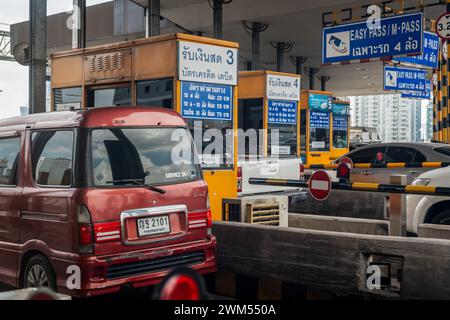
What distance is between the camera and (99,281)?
15.8 feet

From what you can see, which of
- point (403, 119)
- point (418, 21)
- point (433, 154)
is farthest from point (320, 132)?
point (403, 119)

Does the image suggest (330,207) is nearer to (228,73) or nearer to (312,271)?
(228,73)

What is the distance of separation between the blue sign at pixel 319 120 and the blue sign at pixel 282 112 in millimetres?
3362

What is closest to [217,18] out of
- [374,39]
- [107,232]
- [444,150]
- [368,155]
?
[374,39]

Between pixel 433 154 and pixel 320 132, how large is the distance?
7.85 meters

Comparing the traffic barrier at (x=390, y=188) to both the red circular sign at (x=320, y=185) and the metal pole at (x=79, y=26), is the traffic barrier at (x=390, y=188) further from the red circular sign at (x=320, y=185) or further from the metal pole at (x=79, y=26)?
the metal pole at (x=79, y=26)

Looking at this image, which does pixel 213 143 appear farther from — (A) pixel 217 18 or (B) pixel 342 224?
(A) pixel 217 18

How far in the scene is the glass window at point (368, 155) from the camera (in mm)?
12273

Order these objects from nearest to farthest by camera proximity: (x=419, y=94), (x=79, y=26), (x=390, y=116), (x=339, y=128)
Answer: (x=79, y=26) < (x=339, y=128) < (x=419, y=94) < (x=390, y=116)

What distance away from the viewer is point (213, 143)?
884cm

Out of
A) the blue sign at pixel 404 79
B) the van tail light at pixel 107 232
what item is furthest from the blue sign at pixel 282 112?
the van tail light at pixel 107 232

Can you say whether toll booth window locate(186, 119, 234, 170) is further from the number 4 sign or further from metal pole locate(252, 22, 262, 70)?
metal pole locate(252, 22, 262, 70)

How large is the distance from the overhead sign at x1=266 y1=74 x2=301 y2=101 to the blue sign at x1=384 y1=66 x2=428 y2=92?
19.5ft

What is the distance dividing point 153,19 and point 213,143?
9786 mm
